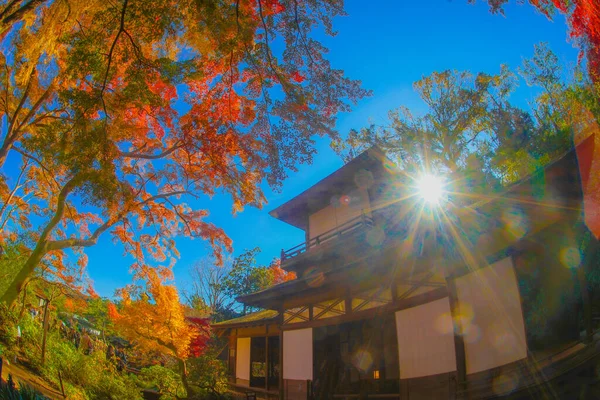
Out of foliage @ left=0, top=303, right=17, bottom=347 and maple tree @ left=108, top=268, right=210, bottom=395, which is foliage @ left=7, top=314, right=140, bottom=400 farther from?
maple tree @ left=108, top=268, right=210, bottom=395

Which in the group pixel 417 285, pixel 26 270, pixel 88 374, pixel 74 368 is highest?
pixel 26 270

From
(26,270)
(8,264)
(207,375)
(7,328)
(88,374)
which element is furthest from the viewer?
(207,375)

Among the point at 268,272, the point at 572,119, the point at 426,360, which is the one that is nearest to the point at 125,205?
the point at 426,360

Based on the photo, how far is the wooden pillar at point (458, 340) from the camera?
17.6 feet

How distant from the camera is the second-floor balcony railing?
1045 cm

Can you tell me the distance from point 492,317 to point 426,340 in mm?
1829

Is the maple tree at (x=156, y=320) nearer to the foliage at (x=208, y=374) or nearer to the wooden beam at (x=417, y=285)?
the foliage at (x=208, y=374)

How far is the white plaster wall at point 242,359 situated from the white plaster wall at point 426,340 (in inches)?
393

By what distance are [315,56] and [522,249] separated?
4189 mm

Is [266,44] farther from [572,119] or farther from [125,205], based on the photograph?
[572,119]

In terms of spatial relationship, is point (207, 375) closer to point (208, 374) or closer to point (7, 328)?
point (208, 374)

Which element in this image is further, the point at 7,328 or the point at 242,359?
the point at 242,359

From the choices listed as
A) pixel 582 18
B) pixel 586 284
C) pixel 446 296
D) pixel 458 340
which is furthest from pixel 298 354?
pixel 582 18

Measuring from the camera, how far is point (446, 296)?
6188mm
